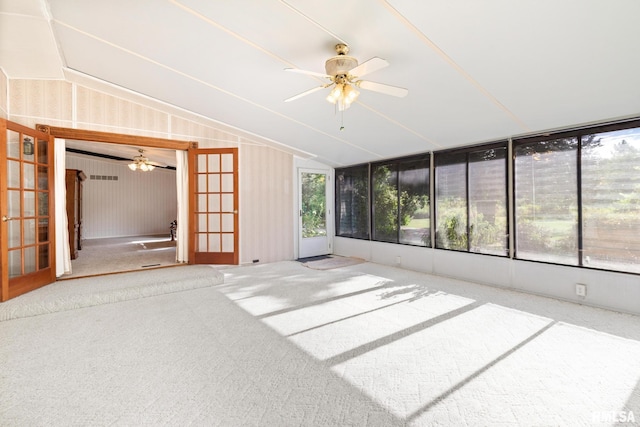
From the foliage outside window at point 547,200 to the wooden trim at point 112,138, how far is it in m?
5.40

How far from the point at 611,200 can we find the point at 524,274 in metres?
1.33

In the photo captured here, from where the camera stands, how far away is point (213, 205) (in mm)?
5598

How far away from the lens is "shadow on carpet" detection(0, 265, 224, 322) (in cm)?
330

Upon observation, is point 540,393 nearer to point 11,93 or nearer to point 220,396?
point 220,396

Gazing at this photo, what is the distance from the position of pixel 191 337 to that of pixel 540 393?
2815 millimetres

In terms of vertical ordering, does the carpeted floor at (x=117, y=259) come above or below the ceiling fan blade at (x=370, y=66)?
below

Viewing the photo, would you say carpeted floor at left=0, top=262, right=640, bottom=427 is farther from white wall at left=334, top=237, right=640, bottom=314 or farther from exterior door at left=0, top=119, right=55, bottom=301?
exterior door at left=0, top=119, right=55, bottom=301

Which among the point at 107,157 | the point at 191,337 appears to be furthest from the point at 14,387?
the point at 107,157

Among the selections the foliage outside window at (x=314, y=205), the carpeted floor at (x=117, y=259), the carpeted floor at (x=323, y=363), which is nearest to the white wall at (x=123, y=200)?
the carpeted floor at (x=117, y=259)

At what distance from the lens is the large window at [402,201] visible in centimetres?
541

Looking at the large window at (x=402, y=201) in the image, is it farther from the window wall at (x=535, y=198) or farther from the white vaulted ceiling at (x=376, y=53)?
the white vaulted ceiling at (x=376, y=53)

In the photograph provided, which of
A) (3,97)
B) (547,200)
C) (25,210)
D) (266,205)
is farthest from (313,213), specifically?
(3,97)

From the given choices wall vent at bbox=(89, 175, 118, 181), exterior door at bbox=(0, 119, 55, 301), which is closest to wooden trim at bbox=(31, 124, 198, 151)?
exterior door at bbox=(0, 119, 55, 301)

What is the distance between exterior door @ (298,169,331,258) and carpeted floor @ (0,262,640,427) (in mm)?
3077
